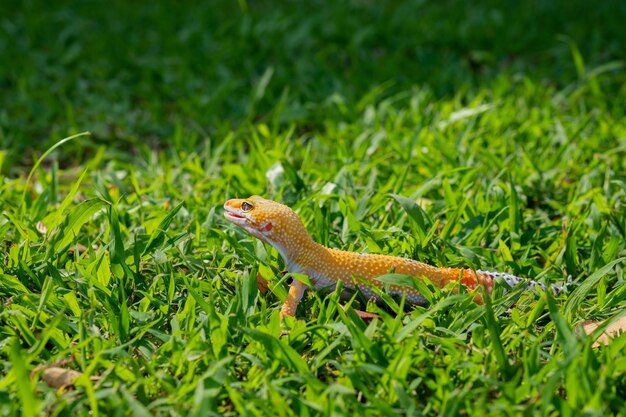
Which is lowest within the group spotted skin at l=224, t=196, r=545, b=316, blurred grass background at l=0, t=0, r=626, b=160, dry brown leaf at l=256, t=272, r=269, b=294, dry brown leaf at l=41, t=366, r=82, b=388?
blurred grass background at l=0, t=0, r=626, b=160

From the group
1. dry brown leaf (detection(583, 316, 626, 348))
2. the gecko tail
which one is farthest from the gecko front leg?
dry brown leaf (detection(583, 316, 626, 348))

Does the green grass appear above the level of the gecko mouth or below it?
below

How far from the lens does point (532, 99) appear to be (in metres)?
5.48

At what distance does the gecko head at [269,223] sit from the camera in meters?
3.12

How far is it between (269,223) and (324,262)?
26 cm

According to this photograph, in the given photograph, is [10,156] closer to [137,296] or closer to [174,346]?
[137,296]

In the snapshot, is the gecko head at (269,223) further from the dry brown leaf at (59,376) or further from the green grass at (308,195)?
the dry brown leaf at (59,376)

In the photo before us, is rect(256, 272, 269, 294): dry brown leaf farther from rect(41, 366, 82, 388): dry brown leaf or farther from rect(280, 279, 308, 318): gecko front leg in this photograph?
rect(41, 366, 82, 388): dry brown leaf

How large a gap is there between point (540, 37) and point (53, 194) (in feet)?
13.9

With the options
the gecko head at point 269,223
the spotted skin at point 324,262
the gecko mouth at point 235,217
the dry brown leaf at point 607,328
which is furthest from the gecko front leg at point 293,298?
the dry brown leaf at point 607,328

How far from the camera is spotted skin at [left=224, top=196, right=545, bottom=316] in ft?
10.2

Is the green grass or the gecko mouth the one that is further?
the gecko mouth

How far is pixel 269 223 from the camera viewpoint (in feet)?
10.2

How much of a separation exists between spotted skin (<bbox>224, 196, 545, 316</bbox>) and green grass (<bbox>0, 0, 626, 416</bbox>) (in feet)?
0.30
